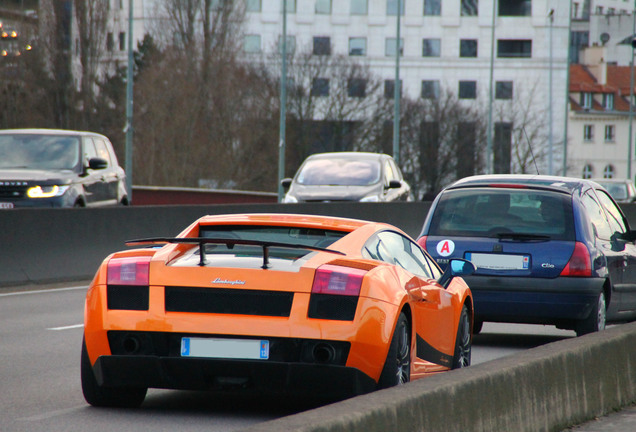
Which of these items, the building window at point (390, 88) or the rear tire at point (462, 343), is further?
the building window at point (390, 88)

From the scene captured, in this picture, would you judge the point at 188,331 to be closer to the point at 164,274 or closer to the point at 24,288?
the point at 164,274

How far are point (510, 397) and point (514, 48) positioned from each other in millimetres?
104082

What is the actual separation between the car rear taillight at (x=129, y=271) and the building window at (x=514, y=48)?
103 m

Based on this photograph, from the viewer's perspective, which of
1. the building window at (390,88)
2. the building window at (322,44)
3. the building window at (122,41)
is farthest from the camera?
the building window at (122,41)

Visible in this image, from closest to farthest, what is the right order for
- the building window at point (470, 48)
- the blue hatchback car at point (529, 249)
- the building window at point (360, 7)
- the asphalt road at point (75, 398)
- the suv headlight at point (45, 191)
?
the asphalt road at point (75, 398) → the blue hatchback car at point (529, 249) → the suv headlight at point (45, 191) → the building window at point (470, 48) → the building window at point (360, 7)

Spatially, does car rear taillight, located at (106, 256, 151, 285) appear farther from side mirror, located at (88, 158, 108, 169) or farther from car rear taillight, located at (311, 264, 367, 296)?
side mirror, located at (88, 158, 108, 169)

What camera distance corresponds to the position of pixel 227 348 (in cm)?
660

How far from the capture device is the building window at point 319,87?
83.6 m

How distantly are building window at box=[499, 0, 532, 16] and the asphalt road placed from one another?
97440 millimetres

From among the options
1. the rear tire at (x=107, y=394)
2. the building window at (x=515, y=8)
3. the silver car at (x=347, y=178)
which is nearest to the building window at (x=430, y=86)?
the building window at (x=515, y=8)

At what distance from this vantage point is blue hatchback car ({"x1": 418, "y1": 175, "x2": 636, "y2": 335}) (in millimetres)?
10680

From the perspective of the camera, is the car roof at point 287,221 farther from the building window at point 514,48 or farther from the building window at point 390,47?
the building window at point 514,48

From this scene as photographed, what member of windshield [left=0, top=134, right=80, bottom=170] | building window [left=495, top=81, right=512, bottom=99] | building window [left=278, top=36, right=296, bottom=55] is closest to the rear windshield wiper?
windshield [left=0, top=134, right=80, bottom=170]

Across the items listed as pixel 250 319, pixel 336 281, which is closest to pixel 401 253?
pixel 336 281
